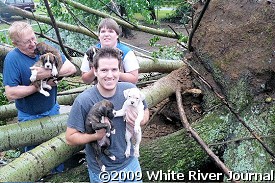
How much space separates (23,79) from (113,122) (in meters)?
Result: 1.07

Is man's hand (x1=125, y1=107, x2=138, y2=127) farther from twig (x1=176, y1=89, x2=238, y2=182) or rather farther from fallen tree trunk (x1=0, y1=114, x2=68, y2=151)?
fallen tree trunk (x1=0, y1=114, x2=68, y2=151)

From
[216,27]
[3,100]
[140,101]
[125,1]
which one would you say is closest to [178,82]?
[216,27]

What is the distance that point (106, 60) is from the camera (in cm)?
249

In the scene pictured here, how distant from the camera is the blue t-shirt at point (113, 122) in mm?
Answer: 2529

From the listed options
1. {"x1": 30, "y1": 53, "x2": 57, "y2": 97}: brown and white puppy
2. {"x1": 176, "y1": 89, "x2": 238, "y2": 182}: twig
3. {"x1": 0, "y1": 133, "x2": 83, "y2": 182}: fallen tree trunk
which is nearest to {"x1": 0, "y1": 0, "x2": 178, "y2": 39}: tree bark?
{"x1": 30, "y1": 53, "x2": 57, "y2": 97}: brown and white puppy

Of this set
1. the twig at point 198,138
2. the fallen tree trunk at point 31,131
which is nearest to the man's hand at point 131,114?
the twig at point 198,138

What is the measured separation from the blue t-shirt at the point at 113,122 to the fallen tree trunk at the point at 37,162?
22.4 inches

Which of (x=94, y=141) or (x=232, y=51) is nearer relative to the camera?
(x=94, y=141)

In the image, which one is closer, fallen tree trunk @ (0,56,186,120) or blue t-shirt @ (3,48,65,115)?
blue t-shirt @ (3,48,65,115)

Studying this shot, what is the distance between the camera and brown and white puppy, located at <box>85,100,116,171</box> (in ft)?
8.05

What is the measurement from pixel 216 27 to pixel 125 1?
605cm

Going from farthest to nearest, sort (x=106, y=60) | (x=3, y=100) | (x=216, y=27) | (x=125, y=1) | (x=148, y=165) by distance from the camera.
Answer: (x=125, y=1) → (x=3, y=100) → (x=216, y=27) → (x=148, y=165) → (x=106, y=60)

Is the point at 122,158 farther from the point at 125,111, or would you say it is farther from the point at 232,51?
the point at 232,51

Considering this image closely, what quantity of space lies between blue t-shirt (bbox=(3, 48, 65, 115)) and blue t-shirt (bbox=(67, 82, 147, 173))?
829 mm
